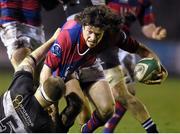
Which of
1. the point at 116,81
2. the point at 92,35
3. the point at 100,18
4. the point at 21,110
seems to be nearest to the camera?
the point at 21,110

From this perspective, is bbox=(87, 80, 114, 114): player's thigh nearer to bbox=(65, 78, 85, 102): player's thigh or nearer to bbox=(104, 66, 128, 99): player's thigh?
bbox=(65, 78, 85, 102): player's thigh

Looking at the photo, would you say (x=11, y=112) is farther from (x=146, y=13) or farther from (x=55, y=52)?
(x=146, y=13)

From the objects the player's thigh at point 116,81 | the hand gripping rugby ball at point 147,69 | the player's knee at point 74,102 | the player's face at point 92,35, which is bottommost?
the player's thigh at point 116,81

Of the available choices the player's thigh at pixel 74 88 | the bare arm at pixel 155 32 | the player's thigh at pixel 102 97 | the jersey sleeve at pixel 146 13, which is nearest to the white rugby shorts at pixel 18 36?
the player's thigh at pixel 74 88

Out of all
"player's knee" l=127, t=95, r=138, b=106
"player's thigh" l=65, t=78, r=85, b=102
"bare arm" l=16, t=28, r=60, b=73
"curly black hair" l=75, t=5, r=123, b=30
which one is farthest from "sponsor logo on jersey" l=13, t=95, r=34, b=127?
"player's knee" l=127, t=95, r=138, b=106

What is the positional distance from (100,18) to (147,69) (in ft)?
2.35

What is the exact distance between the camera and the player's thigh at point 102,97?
7332 millimetres

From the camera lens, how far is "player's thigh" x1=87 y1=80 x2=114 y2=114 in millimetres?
7332

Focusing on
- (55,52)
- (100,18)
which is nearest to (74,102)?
(55,52)

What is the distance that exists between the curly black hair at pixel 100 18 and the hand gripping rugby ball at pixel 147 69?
0.48 meters

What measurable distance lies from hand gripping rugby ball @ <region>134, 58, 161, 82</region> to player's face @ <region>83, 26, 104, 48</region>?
2.13 ft

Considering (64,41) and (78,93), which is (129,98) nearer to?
(78,93)

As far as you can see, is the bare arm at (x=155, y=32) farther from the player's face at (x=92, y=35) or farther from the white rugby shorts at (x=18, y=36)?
the player's face at (x=92, y=35)

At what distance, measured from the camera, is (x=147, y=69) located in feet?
22.5
